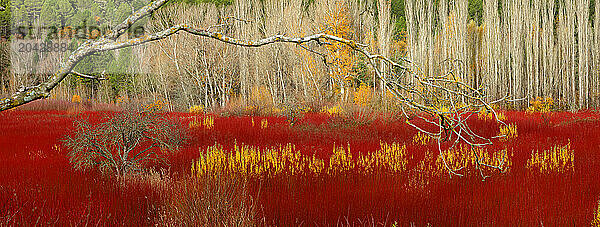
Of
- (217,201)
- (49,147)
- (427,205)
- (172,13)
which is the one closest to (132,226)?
(217,201)

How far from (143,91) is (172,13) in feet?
23.3

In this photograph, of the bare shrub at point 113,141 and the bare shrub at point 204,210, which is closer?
the bare shrub at point 204,210

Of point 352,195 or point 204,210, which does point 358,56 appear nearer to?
point 352,195

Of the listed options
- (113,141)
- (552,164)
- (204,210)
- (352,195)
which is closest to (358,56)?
(552,164)

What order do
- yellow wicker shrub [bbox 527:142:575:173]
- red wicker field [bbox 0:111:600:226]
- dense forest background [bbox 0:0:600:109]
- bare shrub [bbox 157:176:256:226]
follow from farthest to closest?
1. dense forest background [bbox 0:0:600:109]
2. yellow wicker shrub [bbox 527:142:575:173]
3. red wicker field [bbox 0:111:600:226]
4. bare shrub [bbox 157:176:256:226]

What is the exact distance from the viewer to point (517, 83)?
1720 cm

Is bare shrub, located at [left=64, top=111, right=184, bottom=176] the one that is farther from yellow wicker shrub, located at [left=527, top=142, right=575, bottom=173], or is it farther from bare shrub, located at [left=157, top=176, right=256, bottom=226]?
yellow wicker shrub, located at [left=527, top=142, right=575, bottom=173]

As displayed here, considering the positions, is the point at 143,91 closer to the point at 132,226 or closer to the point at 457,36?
the point at 457,36

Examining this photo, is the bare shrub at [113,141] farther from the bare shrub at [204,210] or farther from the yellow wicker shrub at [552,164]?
the yellow wicker shrub at [552,164]

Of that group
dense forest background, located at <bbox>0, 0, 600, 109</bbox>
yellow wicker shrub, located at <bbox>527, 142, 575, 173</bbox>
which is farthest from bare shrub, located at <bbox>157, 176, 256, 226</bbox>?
dense forest background, located at <bbox>0, 0, 600, 109</bbox>

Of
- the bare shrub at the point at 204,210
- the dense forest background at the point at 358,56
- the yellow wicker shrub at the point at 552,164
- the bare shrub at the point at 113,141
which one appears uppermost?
the dense forest background at the point at 358,56

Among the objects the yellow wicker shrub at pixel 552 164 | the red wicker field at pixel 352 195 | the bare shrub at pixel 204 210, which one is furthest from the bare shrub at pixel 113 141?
the yellow wicker shrub at pixel 552 164

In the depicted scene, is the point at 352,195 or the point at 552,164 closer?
the point at 352,195

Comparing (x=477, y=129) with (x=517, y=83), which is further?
(x=517, y=83)
